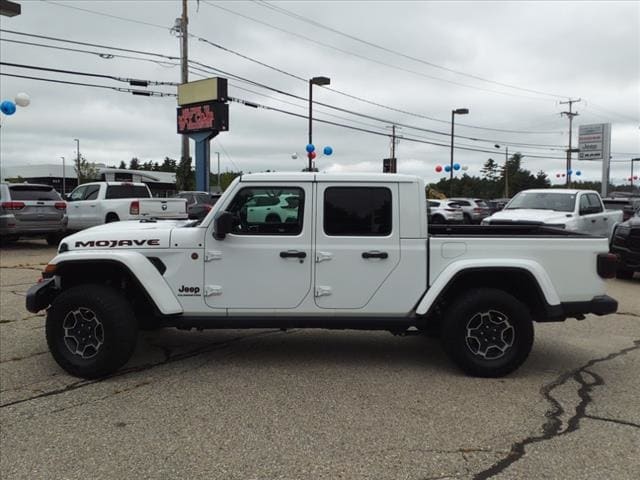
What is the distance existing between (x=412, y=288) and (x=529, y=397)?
49.9 inches

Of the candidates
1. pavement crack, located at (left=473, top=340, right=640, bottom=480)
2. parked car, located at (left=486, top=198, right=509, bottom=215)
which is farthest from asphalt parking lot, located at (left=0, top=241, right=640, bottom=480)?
parked car, located at (left=486, top=198, right=509, bottom=215)

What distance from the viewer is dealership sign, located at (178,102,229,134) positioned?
2689 centimetres

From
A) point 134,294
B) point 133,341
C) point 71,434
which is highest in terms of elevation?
point 134,294

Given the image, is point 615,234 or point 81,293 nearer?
point 81,293

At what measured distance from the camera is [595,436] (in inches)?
146

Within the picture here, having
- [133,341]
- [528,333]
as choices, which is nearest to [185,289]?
[133,341]

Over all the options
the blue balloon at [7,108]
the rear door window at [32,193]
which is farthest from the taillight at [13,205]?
the blue balloon at [7,108]

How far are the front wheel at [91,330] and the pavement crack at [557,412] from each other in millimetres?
3051

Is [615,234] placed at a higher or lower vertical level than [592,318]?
higher

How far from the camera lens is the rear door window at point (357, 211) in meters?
4.87

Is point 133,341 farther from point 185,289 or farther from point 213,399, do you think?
point 213,399

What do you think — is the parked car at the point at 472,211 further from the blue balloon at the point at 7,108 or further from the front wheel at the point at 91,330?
the front wheel at the point at 91,330

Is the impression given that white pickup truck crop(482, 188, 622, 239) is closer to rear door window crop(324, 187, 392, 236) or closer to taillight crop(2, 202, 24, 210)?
rear door window crop(324, 187, 392, 236)

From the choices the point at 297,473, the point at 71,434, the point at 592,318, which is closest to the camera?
the point at 297,473
